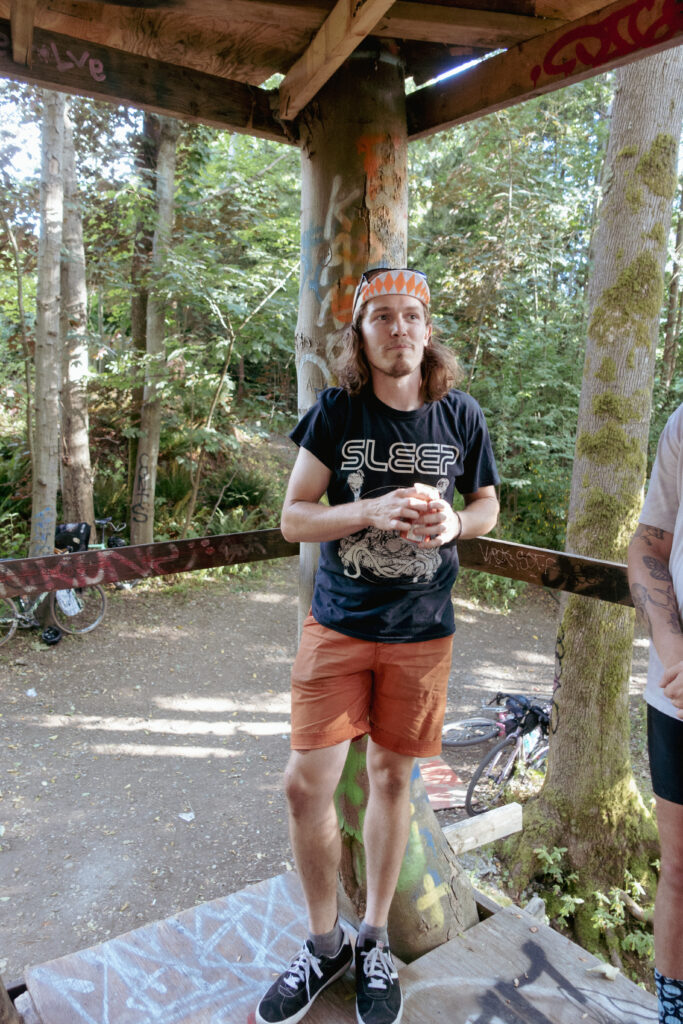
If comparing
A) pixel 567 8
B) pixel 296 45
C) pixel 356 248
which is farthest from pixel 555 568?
pixel 296 45

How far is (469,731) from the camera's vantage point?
22.5 feet

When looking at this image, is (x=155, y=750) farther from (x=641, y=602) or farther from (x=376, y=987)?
(x=641, y=602)

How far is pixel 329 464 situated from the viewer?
1.94m

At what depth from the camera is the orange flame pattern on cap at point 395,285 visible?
6.40 ft

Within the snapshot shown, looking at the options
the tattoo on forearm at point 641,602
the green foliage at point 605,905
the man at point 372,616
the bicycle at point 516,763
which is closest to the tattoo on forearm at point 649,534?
the tattoo on forearm at point 641,602

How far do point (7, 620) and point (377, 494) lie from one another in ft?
22.0

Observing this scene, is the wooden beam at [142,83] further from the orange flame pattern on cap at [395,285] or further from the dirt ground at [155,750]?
the dirt ground at [155,750]

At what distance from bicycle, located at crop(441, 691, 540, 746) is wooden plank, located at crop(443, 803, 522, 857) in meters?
2.69

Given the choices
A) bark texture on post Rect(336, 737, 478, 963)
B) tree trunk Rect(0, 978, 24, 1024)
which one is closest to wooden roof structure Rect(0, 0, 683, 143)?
bark texture on post Rect(336, 737, 478, 963)

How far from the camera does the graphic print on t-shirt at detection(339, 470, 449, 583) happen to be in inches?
74.7

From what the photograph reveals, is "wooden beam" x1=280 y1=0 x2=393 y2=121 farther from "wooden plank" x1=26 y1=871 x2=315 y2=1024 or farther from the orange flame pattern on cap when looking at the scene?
"wooden plank" x1=26 y1=871 x2=315 y2=1024

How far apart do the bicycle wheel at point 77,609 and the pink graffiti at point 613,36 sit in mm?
6764

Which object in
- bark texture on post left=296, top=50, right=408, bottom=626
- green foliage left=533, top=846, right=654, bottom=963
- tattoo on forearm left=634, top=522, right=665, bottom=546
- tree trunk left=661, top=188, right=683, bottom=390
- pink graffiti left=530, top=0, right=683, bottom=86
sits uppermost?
tree trunk left=661, top=188, right=683, bottom=390

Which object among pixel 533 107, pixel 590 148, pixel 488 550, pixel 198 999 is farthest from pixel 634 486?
pixel 590 148
